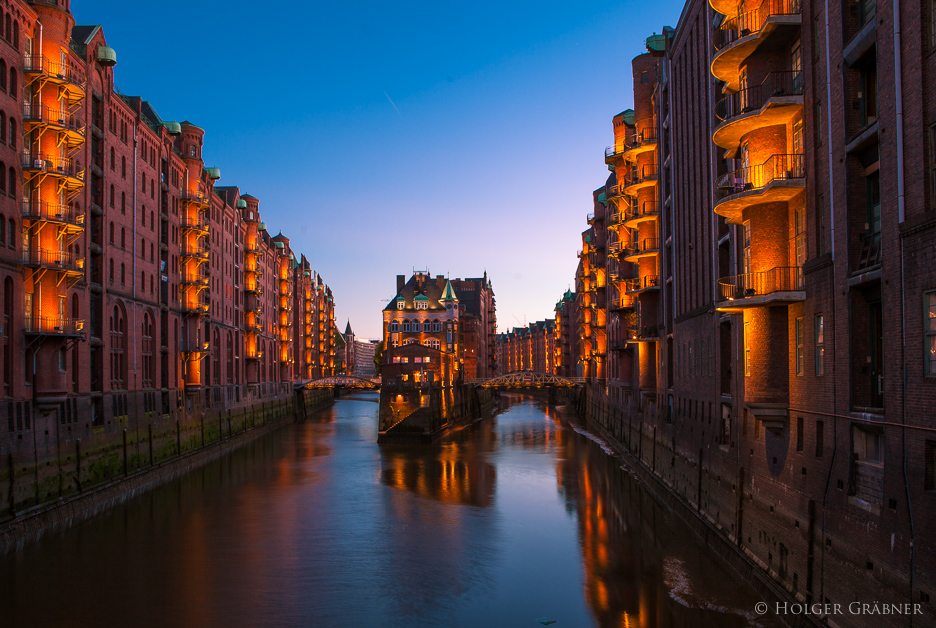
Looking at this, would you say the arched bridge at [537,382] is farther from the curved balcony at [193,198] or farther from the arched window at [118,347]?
the arched window at [118,347]

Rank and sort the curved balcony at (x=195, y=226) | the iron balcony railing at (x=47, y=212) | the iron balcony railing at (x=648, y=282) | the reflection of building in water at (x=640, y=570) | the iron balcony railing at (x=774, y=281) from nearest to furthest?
the iron balcony railing at (x=774, y=281)
the reflection of building in water at (x=640, y=570)
the iron balcony railing at (x=47, y=212)
the iron balcony railing at (x=648, y=282)
the curved balcony at (x=195, y=226)

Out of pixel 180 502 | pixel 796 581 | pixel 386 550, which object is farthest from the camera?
pixel 180 502

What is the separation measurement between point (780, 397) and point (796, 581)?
4.61 meters

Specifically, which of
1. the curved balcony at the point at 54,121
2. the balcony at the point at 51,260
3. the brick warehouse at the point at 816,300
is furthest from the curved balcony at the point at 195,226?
Result: the brick warehouse at the point at 816,300

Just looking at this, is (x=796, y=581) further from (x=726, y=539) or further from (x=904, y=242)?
(x=904, y=242)

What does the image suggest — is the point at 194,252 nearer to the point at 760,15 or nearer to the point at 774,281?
the point at 760,15

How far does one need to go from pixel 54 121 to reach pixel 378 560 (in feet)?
74.5

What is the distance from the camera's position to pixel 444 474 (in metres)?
47.5

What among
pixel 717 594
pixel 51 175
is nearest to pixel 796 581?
pixel 717 594

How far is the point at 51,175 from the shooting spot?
3186 centimetres

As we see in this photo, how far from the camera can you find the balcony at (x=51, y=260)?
3092cm

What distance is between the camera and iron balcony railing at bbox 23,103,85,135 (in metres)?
31.0

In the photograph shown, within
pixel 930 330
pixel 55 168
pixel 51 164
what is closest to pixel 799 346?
pixel 930 330

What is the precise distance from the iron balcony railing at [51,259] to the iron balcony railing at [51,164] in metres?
3.35
